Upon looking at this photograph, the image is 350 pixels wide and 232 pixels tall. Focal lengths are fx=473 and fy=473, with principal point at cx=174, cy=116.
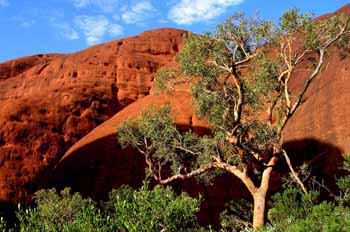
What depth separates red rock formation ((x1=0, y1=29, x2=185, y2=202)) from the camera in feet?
144

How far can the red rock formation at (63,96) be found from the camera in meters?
44.0

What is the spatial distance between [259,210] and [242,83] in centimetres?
635

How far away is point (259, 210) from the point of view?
2227 cm

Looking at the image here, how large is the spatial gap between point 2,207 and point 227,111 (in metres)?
23.7

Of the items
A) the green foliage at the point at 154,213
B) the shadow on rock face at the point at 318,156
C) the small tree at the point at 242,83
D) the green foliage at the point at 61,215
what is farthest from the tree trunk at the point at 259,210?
the shadow on rock face at the point at 318,156

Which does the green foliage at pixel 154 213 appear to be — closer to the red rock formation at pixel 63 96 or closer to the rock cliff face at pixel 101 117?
the rock cliff face at pixel 101 117

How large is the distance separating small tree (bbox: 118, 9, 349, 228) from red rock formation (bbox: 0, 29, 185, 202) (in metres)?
21.2

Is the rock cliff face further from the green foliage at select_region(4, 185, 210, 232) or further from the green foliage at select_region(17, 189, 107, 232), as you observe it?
the green foliage at select_region(4, 185, 210, 232)

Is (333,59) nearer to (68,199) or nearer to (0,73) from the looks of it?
(68,199)

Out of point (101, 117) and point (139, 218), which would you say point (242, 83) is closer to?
point (139, 218)

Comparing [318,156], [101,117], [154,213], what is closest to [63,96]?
[101,117]

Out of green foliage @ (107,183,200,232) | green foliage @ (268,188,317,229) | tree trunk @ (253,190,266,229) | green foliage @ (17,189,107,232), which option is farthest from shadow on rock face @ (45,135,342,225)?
green foliage @ (107,183,200,232)

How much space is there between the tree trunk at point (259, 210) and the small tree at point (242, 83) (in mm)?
127

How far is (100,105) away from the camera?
5319 cm
